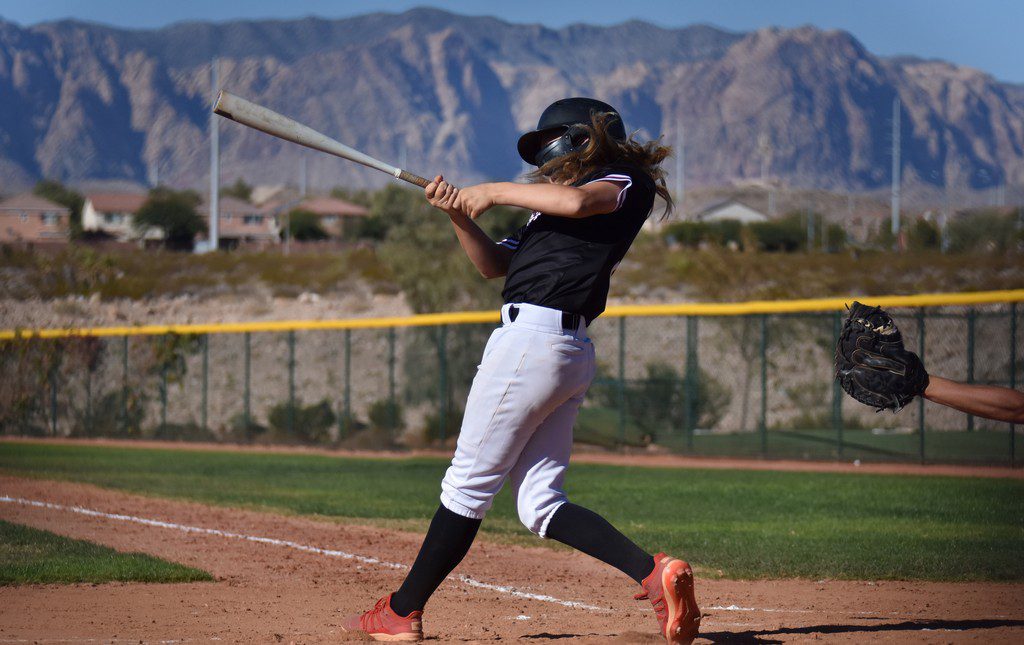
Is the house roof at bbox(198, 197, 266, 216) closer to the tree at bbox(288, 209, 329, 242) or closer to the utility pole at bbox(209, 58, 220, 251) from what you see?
the tree at bbox(288, 209, 329, 242)

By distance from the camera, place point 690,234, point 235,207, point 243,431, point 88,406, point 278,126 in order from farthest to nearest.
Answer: point 235,207
point 690,234
point 88,406
point 243,431
point 278,126

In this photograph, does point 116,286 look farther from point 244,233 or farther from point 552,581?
point 552,581

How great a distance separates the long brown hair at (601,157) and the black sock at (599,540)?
49.0 inches

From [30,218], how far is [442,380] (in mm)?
60444

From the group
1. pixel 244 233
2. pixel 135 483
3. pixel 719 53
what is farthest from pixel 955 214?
pixel 719 53

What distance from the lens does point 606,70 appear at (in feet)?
536

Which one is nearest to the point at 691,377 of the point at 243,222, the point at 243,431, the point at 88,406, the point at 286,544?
the point at 243,431

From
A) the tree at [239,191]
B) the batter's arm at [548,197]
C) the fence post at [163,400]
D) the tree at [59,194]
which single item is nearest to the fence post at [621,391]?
the fence post at [163,400]

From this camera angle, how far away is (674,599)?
3975mm

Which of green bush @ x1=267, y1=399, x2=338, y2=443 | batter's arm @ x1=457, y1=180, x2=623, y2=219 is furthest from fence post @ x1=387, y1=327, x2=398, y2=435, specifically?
batter's arm @ x1=457, y1=180, x2=623, y2=219

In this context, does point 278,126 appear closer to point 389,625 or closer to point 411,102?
point 389,625

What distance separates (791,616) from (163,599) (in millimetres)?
3073

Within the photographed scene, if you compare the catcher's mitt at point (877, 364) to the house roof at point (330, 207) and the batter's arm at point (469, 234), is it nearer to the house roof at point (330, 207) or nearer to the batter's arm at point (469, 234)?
the batter's arm at point (469, 234)

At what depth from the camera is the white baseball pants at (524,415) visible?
3.93 metres
